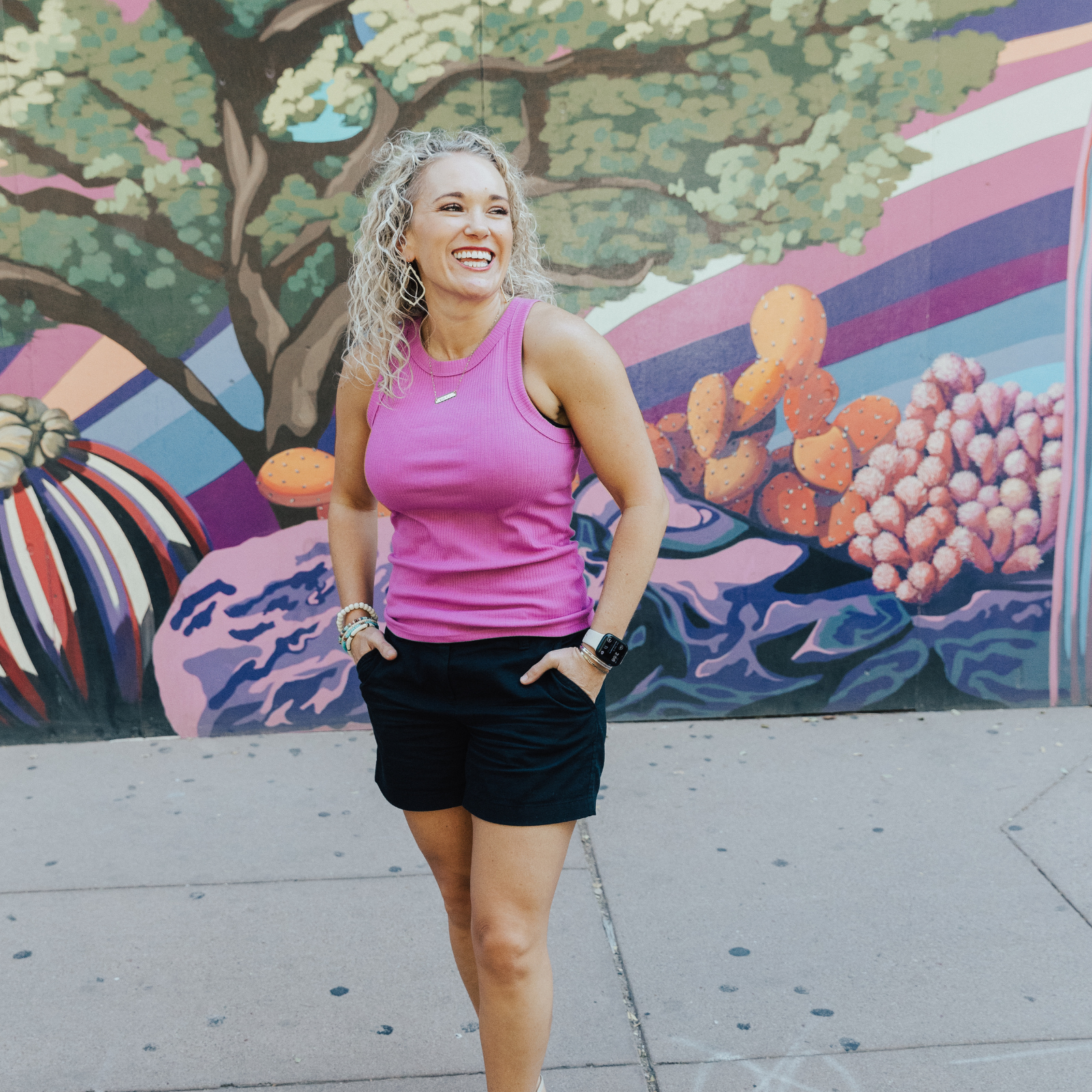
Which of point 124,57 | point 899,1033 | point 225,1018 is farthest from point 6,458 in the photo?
point 899,1033

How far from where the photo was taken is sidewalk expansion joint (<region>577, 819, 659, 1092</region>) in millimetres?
2316

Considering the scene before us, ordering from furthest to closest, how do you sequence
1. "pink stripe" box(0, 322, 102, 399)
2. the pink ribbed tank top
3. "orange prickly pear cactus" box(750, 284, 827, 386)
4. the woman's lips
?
"orange prickly pear cactus" box(750, 284, 827, 386)
"pink stripe" box(0, 322, 102, 399)
the woman's lips
the pink ribbed tank top

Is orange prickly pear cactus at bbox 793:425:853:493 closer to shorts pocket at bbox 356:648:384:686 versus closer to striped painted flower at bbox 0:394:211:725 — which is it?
striped painted flower at bbox 0:394:211:725

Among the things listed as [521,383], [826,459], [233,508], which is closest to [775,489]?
[826,459]

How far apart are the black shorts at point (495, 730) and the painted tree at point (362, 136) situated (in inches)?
96.5

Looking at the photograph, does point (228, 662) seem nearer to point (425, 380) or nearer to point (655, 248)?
point (655, 248)

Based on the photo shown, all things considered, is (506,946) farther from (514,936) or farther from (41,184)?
(41,184)

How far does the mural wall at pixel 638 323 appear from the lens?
400cm

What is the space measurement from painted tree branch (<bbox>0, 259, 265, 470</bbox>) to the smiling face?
238 centimetres

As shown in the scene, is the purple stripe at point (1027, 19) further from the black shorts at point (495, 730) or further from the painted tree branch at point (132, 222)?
the black shorts at point (495, 730)

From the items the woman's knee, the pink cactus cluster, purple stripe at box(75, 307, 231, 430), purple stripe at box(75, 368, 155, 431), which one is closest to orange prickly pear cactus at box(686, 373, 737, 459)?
the pink cactus cluster

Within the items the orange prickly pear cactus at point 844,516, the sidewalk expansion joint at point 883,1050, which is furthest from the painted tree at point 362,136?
the sidewalk expansion joint at point 883,1050

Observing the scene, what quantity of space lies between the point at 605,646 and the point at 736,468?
251cm

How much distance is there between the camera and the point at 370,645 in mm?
2068
